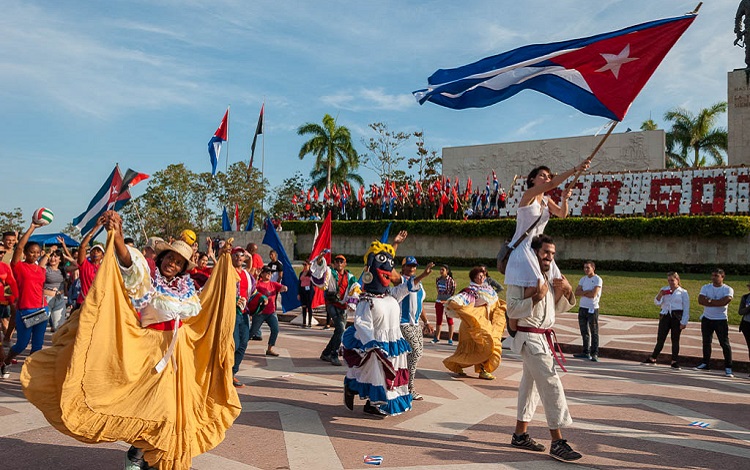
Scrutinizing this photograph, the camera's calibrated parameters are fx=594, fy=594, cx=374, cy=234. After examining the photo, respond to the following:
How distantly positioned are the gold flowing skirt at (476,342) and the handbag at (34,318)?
5847mm

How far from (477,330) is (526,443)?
3.67 metres

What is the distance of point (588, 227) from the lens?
27172 mm

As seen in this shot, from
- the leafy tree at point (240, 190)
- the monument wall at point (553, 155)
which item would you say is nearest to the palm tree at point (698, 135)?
the monument wall at point (553, 155)

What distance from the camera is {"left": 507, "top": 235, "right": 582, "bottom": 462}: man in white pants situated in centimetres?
507

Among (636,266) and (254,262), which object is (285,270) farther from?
(636,266)

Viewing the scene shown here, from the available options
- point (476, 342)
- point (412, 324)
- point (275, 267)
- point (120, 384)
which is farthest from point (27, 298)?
point (476, 342)

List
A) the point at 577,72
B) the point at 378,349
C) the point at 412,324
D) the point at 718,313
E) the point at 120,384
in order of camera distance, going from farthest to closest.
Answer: the point at 718,313 < the point at 412,324 < the point at 378,349 < the point at 577,72 < the point at 120,384

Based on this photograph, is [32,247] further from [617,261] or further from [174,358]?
[617,261]

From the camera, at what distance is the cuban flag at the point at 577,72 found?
19.8ft

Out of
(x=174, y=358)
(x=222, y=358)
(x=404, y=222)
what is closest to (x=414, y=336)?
(x=222, y=358)

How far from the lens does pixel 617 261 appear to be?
26266 millimetres

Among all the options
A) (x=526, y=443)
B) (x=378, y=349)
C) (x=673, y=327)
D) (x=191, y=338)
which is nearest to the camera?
(x=191, y=338)

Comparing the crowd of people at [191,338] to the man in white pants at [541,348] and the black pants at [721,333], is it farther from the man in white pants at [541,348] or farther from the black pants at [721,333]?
the black pants at [721,333]

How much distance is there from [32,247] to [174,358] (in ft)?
17.9
